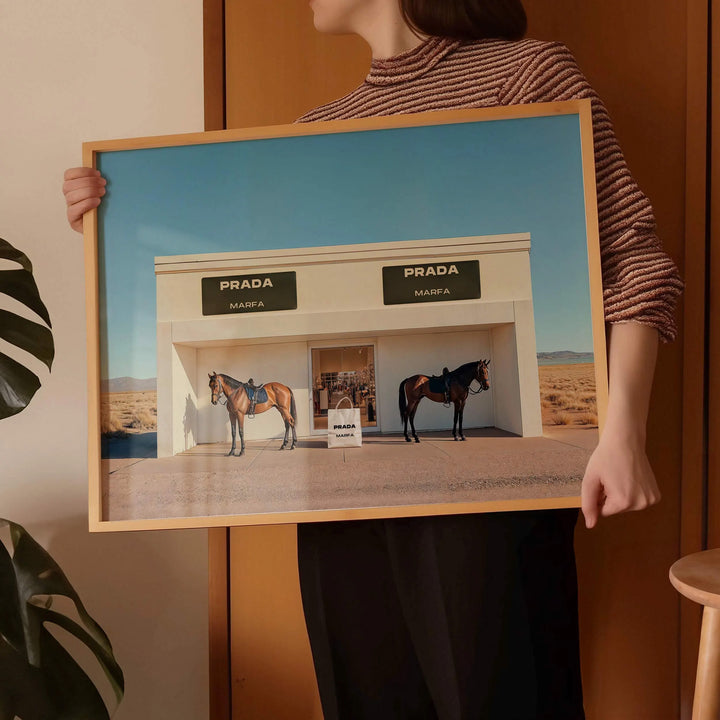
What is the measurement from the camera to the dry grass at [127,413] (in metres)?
0.77

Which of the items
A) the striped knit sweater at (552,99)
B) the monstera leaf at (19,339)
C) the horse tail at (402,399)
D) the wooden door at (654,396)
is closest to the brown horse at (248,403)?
the horse tail at (402,399)

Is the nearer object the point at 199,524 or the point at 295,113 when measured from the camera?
the point at 199,524

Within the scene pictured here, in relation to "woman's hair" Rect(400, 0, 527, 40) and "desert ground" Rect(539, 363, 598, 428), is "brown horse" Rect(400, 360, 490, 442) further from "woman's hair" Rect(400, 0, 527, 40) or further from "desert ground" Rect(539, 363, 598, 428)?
"woman's hair" Rect(400, 0, 527, 40)

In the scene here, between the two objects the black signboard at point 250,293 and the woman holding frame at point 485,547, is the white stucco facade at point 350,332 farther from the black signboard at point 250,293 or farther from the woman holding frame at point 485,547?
the woman holding frame at point 485,547

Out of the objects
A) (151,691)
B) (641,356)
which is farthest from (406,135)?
(151,691)

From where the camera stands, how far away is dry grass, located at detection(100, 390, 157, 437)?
0.77 metres

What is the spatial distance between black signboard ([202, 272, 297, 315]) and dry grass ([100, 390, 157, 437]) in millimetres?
142

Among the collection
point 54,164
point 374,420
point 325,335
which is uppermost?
point 54,164

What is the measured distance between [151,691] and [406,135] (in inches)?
46.3

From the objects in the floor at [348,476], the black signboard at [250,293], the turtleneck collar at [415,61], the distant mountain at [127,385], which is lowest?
the floor at [348,476]

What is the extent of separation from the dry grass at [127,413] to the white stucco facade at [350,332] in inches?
0.5

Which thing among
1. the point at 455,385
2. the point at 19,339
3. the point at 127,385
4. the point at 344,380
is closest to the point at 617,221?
the point at 455,385

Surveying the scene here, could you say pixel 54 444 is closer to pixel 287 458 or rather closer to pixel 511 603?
pixel 287 458

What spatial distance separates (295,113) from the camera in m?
1.20
